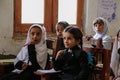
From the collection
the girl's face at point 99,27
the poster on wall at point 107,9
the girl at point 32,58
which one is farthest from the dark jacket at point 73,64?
the poster on wall at point 107,9

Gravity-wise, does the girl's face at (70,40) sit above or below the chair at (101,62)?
above

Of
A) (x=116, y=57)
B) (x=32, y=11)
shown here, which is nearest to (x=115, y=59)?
(x=116, y=57)

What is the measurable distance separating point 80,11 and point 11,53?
3.73ft

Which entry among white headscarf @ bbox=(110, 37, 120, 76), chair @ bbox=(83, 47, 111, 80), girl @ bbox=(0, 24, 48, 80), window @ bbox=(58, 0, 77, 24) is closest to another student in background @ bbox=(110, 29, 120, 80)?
white headscarf @ bbox=(110, 37, 120, 76)

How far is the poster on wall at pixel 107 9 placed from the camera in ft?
14.3

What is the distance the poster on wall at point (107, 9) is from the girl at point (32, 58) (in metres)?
1.29

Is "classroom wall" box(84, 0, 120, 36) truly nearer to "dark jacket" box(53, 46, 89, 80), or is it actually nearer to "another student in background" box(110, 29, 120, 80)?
"another student in background" box(110, 29, 120, 80)

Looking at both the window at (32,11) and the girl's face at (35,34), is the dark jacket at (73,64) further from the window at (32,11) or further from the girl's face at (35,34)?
the window at (32,11)

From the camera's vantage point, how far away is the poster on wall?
435 centimetres

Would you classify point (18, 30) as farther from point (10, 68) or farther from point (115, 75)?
point (115, 75)

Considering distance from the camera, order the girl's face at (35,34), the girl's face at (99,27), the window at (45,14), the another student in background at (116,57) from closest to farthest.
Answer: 1. the another student in background at (116,57)
2. the girl's face at (35,34)
3. the girl's face at (99,27)
4. the window at (45,14)

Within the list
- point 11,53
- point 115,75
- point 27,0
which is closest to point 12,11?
point 27,0

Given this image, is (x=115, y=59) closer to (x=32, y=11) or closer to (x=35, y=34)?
(x=35, y=34)

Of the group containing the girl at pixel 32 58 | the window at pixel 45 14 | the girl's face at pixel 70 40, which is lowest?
the girl at pixel 32 58
